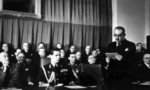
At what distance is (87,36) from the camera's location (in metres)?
7.09

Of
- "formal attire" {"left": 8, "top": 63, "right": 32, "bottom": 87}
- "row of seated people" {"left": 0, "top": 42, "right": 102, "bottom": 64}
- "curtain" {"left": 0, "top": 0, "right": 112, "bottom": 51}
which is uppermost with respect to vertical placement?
"curtain" {"left": 0, "top": 0, "right": 112, "bottom": 51}

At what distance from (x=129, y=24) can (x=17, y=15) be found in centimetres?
410

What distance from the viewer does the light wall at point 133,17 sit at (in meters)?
7.36

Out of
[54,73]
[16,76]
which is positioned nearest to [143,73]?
[54,73]

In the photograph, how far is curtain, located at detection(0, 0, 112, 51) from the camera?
5.75 metres

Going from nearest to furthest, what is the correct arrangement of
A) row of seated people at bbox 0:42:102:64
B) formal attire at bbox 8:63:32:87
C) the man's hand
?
1. the man's hand
2. formal attire at bbox 8:63:32:87
3. row of seated people at bbox 0:42:102:64

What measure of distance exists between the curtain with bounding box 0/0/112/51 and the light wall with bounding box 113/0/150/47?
317 millimetres

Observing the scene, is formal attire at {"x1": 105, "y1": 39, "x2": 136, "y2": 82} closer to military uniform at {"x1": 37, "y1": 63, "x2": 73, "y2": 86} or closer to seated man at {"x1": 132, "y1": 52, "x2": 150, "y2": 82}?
seated man at {"x1": 132, "y1": 52, "x2": 150, "y2": 82}

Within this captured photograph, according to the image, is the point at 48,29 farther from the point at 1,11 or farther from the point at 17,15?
the point at 1,11

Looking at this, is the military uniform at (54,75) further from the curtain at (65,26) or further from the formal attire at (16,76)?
the curtain at (65,26)

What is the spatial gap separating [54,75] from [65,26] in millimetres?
3613

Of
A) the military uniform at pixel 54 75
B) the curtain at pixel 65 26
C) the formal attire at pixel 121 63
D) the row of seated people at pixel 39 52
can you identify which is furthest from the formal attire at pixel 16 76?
the curtain at pixel 65 26

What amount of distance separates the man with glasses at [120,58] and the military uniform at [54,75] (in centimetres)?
76

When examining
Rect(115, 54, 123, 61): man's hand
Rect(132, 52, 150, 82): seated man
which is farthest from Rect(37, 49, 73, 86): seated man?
Rect(132, 52, 150, 82): seated man
